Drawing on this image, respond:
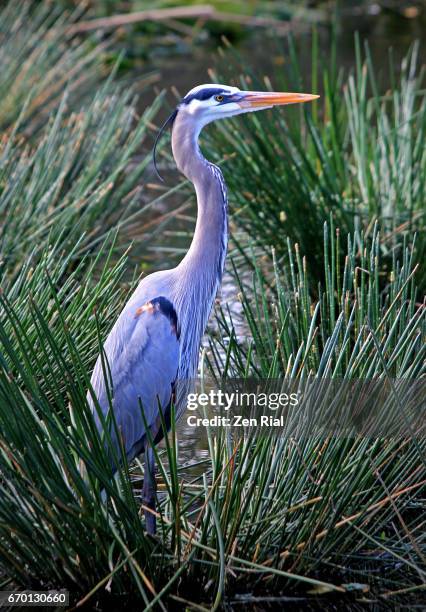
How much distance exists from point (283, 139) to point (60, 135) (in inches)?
34.9

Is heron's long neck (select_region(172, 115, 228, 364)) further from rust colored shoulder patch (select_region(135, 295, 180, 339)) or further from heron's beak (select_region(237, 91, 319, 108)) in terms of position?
heron's beak (select_region(237, 91, 319, 108))

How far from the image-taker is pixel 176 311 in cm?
270

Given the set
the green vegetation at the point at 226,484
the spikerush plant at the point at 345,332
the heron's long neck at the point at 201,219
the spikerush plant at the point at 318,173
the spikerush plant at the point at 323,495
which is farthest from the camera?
Result: the spikerush plant at the point at 318,173

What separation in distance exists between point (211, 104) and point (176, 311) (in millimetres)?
535

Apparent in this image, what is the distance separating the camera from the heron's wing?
260 cm

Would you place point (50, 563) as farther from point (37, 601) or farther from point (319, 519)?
point (319, 519)

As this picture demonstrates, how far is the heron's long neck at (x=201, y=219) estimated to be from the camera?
2.73 meters

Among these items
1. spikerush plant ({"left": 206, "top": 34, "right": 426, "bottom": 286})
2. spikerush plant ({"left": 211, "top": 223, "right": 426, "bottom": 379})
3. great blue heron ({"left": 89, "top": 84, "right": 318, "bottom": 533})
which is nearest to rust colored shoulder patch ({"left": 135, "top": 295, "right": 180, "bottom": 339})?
great blue heron ({"left": 89, "top": 84, "right": 318, "bottom": 533})

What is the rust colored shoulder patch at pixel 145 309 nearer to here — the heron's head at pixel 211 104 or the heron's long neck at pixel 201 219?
the heron's long neck at pixel 201 219

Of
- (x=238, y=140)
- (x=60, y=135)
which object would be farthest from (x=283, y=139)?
(x=60, y=135)

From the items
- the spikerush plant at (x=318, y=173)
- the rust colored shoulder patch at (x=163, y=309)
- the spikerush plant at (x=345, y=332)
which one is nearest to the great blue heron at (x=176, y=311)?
the rust colored shoulder patch at (x=163, y=309)

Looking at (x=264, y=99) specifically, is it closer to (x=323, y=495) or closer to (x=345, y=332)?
(x=345, y=332)

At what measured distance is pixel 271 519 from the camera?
221 centimetres

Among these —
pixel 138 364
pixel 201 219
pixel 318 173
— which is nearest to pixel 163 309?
pixel 138 364
